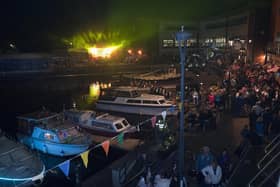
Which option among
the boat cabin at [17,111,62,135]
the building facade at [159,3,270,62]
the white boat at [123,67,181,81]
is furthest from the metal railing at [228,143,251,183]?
the white boat at [123,67,181,81]

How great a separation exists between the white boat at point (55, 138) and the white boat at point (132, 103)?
724 cm

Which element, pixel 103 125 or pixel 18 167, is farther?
pixel 103 125

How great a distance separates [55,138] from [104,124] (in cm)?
338

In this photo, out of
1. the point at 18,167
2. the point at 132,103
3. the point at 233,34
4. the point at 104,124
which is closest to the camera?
the point at 18,167

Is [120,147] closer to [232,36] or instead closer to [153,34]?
[232,36]

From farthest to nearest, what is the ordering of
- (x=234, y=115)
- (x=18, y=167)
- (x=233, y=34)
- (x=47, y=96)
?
(x=233, y=34), (x=47, y=96), (x=234, y=115), (x=18, y=167)

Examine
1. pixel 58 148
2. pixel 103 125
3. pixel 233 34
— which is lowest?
pixel 58 148

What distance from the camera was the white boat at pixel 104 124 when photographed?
2061 centimetres

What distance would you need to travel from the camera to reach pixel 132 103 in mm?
28266

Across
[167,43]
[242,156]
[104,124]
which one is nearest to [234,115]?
[242,156]

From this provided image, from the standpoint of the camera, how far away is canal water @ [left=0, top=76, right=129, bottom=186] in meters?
32.5

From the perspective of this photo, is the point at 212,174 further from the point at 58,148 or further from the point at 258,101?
the point at 58,148

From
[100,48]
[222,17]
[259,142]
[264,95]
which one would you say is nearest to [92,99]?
[100,48]

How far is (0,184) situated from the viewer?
15266 millimetres
